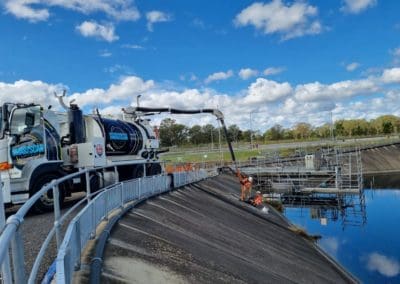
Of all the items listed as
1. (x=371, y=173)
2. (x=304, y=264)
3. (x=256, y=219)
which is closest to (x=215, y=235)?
(x=304, y=264)

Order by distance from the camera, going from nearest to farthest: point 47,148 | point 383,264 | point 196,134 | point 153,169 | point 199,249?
point 199,249
point 47,148
point 153,169
point 383,264
point 196,134

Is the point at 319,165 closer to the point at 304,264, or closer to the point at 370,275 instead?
the point at 370,275

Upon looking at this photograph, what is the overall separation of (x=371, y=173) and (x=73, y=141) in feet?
227

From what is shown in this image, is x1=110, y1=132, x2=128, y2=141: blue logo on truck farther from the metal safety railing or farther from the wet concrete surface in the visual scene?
the wet concrete surface

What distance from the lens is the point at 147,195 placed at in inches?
559

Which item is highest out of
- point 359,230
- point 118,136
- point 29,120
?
point 29,120

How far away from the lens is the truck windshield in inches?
452

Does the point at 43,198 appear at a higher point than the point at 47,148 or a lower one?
lower

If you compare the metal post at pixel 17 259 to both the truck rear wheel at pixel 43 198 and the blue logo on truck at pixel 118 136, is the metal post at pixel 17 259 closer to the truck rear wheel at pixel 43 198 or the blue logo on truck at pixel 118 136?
the truck rear wheel at pixel 43 198

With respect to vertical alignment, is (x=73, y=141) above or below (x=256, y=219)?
above

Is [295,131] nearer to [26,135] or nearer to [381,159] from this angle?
[381,159]

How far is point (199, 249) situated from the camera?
10117 mm

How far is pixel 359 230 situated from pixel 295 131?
428ft

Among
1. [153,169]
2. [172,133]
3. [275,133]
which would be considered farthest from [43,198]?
[275,133]
